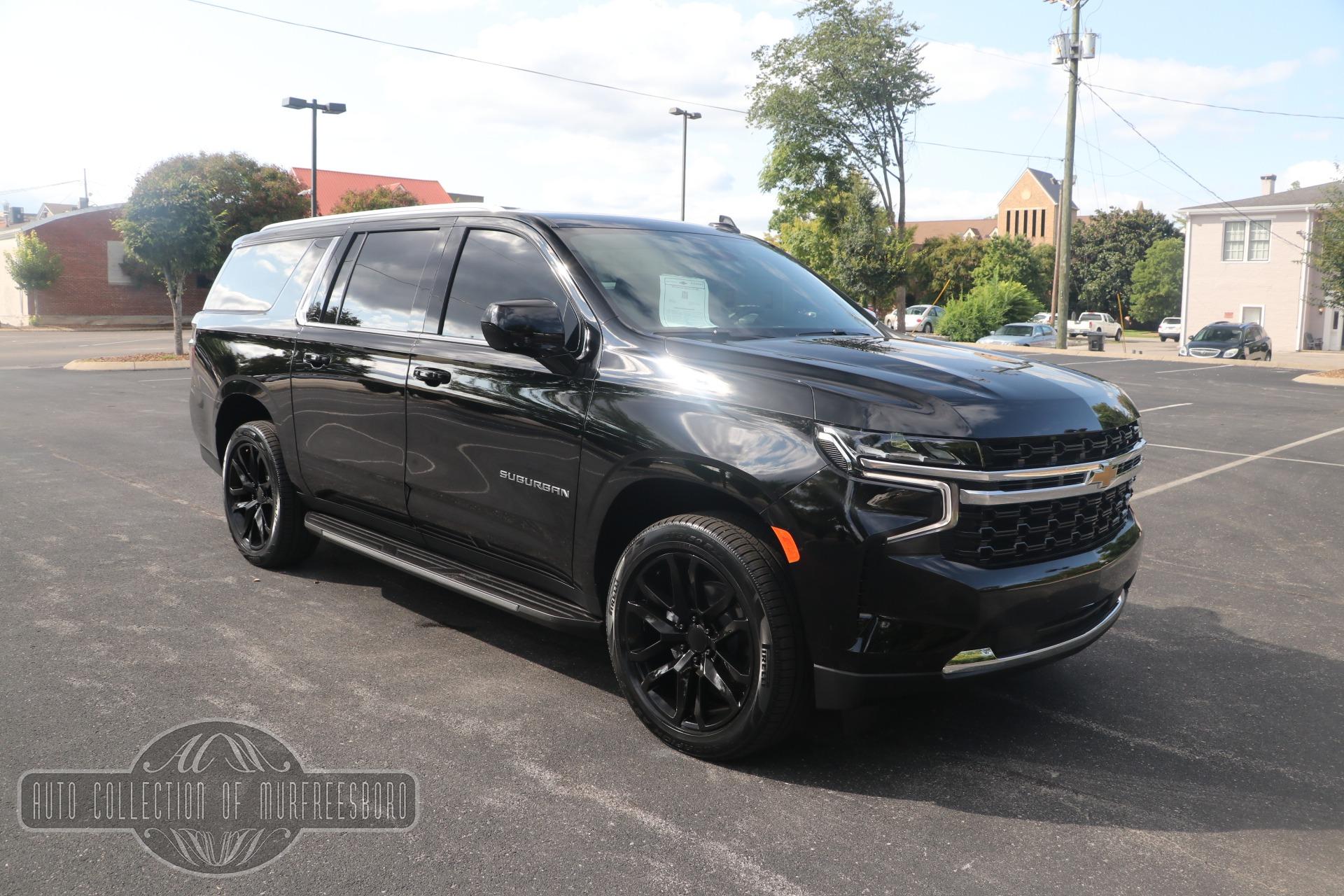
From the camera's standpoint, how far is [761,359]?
141 inches

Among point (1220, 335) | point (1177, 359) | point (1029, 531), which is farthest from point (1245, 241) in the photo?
point (1029, 531)

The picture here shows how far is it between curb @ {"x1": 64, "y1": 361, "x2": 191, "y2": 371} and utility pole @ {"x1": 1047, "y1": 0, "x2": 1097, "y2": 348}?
25257 mm

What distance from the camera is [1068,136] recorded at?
3294 cm

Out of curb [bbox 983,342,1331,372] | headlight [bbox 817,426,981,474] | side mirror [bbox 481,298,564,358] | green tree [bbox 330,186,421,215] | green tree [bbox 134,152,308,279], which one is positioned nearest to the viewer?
headlight [bbox 817,426,981,474]

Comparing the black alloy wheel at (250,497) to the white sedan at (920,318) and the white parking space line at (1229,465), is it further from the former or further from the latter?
the white sedan at (920,318)

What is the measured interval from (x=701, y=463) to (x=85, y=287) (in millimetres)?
58868

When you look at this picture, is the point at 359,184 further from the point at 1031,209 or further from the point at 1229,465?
the point at 1229,465

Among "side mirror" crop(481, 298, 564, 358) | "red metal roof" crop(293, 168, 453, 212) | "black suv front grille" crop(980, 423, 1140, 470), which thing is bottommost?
"black suv front grille" crop(980, 423, 1140, 470)

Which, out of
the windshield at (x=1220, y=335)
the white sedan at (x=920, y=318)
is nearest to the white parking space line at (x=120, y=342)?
the white sedan at (x=920, y=318)

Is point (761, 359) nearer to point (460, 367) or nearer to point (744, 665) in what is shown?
point (744, 665)

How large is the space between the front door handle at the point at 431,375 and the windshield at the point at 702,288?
78 centimetres

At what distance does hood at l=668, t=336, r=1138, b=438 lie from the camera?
10.6ft

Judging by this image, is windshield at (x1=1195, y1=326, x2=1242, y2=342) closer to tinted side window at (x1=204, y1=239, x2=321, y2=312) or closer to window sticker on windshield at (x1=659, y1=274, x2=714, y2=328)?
tinted side window at (x1=204, y1=239, x2=321, y2=312)

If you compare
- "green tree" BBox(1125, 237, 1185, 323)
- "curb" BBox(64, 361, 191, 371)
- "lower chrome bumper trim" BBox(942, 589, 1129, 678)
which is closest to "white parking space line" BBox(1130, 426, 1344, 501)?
"lower chrome bumper trim" BBox(942, 589, 1129, 678)
